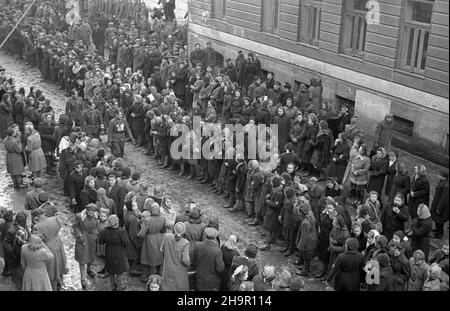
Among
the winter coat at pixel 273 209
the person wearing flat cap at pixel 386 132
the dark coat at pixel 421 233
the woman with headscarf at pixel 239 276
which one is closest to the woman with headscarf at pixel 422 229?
the dark coat at pixel 421 233

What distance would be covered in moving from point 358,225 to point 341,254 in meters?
1.00

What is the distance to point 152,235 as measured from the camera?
11672 mm

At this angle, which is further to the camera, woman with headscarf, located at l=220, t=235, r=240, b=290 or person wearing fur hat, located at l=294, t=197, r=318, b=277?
person wearing fur hat, located at l=294, t=197, r=318, b=277

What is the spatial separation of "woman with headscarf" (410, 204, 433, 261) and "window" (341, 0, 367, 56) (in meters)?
9.08

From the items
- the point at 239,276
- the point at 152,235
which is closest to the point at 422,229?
the point at 239,276

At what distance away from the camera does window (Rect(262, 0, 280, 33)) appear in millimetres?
23562

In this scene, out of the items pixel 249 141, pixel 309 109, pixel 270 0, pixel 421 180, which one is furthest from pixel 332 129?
pixel 270 0

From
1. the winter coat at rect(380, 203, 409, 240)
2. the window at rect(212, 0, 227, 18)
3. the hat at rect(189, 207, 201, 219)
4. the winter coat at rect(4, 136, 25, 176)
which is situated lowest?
the winter coat at rect(4, 136, 25, 176)

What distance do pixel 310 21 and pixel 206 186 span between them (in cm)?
818

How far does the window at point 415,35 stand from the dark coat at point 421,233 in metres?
7.03

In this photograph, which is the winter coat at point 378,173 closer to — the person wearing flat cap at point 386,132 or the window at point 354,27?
the person wearing flat cap at point 386,132

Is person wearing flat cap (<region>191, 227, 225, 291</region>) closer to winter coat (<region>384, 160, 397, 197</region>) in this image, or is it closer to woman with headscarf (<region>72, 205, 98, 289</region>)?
woman with headscarf (<region>72, 205, 98, 289</region>)

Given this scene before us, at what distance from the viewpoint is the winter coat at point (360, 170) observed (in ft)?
48.1

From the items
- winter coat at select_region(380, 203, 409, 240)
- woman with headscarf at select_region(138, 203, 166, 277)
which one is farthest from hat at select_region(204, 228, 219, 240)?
winter coat at select_region(380, 203, 409, 240)
